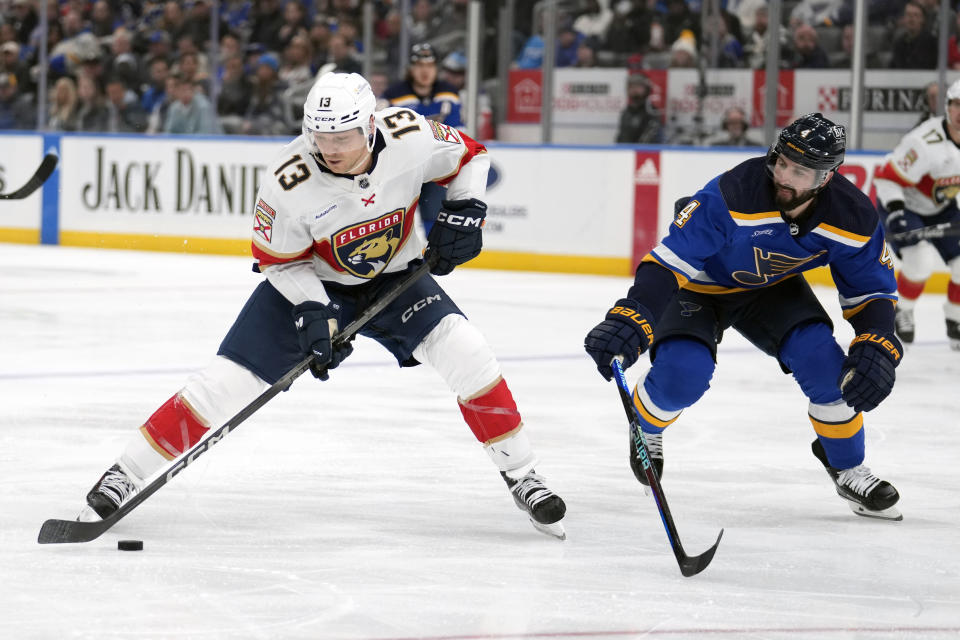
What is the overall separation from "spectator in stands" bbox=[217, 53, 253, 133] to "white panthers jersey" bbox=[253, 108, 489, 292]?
8.04 metres

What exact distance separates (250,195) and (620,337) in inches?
318

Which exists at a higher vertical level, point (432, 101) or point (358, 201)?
point (432, 101)

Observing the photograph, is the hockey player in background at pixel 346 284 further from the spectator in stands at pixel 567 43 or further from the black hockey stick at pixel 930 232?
the spectator in stands at pixel 567 43

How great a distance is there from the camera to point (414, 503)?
11.7ft

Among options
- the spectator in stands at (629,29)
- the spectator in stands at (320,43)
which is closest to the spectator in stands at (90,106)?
the spectator in stands at (320,43)

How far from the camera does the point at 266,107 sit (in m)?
11.2

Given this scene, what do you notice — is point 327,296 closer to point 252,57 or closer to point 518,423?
point 518,423

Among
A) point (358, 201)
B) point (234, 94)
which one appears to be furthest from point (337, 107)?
point (234, 94)

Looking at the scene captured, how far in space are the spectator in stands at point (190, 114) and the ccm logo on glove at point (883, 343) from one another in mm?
8590

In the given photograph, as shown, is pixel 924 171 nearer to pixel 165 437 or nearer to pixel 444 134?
pixel 444 134

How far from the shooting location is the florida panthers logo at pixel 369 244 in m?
3.23

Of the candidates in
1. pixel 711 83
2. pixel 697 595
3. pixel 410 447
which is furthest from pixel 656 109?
pixel 697 595

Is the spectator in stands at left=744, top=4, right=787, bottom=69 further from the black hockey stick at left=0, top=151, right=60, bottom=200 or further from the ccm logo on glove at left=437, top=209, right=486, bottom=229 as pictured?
the ccm logo on glove at left=437, top=209, right=486, bottom=229

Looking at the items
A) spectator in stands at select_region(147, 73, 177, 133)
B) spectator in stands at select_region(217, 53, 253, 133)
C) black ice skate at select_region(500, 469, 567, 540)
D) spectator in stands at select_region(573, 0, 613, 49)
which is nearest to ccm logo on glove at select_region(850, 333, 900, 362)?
black ice skate at select_region(500, 469, 567, 540)
